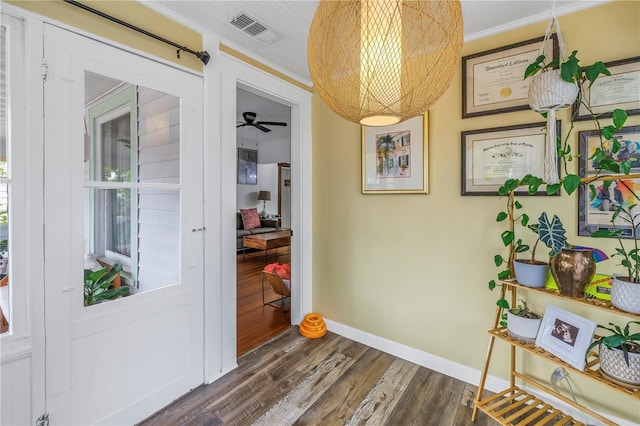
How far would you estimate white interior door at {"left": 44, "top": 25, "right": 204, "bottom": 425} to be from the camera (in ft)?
4.33

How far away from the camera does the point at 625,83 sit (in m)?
1.49

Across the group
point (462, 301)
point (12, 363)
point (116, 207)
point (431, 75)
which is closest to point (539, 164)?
point (462, 301)

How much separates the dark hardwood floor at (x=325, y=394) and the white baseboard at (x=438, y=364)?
51 millimetres

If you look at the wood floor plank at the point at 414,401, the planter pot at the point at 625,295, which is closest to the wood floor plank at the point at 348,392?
the wood floor plank at the point at 414,401

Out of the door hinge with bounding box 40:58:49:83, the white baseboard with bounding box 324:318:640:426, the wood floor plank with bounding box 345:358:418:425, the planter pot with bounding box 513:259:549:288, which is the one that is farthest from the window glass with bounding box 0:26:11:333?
the planter pot with bounding box 513:259:549:288

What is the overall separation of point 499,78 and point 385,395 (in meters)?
2.16

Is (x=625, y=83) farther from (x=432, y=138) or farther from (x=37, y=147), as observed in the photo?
(x=37, y=147)

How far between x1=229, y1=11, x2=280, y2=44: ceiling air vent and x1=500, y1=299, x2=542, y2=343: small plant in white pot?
7.41 ft

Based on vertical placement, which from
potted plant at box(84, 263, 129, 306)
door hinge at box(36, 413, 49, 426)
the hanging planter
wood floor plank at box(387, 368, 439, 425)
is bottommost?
wood floor plank at box(387, 368, 439, 425)

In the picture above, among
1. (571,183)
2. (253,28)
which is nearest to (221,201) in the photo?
(253,28)

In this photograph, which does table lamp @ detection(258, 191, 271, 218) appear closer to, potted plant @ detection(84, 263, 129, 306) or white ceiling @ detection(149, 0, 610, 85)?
white ceiling @ detection(149, 0, 610, 85)

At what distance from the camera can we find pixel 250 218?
6016mm

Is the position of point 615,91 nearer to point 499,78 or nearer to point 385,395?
point 499,78

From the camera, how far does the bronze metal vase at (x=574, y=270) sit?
1.31m
